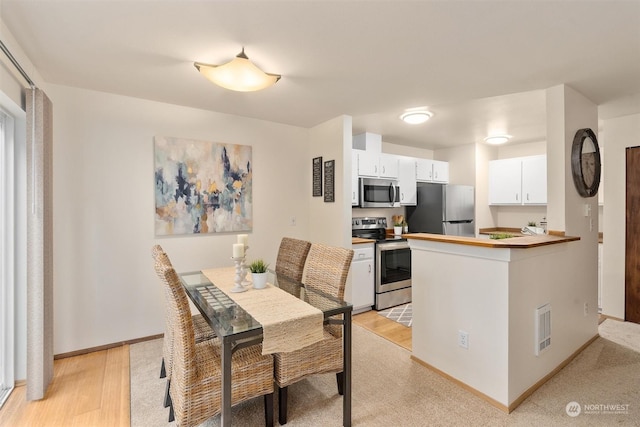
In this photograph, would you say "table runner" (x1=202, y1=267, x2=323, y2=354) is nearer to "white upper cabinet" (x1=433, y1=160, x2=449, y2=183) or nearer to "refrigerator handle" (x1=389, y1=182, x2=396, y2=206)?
"refrigerator handle" (x1=389, y1=182, x2=396, y2=206)

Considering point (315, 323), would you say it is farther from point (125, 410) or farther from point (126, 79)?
point (126, 79)

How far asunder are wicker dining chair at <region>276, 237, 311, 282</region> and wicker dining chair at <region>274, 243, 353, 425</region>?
0.27 metres

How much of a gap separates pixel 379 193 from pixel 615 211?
8.68 ft

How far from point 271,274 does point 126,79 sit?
1948 millimetres

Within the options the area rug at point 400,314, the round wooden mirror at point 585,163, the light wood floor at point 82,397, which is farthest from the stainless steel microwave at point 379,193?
the light wood floor at point 82,397

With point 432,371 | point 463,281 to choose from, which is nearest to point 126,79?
point 463,281

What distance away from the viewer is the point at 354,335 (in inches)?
123

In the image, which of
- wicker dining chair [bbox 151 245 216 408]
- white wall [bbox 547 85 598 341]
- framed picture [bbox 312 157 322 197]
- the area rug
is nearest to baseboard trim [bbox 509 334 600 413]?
white wall [bbox 547 85 598 341]

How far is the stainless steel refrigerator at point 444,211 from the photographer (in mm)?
4520

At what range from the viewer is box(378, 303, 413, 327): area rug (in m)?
3.51

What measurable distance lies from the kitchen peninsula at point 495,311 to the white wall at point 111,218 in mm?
2129

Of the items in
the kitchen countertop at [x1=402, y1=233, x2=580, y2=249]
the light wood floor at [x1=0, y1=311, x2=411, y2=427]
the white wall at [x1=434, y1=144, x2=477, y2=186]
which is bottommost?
the light wood floor at [x1=0, y1=311, x2=411, y2=427]

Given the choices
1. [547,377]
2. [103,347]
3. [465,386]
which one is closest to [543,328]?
[547,377]

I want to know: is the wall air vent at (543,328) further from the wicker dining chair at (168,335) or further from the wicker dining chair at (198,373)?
the wicker dining chair at (168,335)
